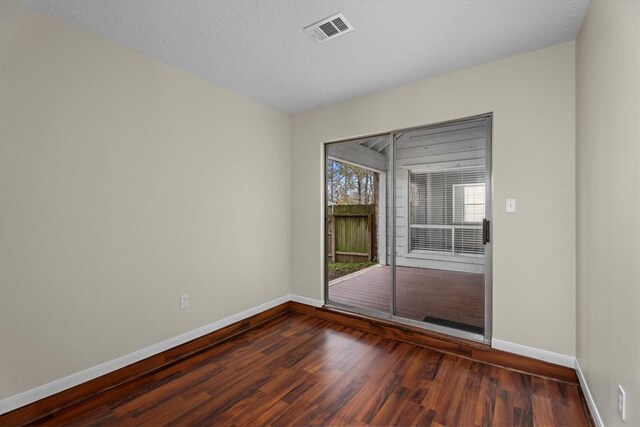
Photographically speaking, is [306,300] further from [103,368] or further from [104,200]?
[104,200]

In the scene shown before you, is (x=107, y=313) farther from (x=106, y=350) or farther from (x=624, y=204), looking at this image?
(x=624, y=204)

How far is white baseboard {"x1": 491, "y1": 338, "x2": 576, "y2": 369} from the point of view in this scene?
86.8 inches

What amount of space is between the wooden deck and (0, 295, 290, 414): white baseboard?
58.5 inches

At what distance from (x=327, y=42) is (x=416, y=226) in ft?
6.54

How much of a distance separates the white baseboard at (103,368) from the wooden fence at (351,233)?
143 centimetres

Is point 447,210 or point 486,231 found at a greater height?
point 447,210

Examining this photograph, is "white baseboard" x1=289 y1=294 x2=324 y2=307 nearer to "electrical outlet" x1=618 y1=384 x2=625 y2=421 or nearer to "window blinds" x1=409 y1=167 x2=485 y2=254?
"window blinds" x1=409 y1=167 x2=485 y2=254

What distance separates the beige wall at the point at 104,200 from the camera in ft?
5.85

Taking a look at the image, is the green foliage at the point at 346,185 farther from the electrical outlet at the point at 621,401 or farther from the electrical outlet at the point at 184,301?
the electrical outlet at the point at 621,401

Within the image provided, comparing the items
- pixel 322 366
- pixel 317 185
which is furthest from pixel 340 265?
pixel 322 366

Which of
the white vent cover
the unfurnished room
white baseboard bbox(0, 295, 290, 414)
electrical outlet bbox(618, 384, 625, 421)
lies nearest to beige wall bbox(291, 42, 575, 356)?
the unfurnished room

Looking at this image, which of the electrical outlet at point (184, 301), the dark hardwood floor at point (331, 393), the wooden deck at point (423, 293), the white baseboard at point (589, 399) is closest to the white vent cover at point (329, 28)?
the wooden deck at point (423, 293)

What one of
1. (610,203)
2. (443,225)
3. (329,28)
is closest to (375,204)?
(443,225)

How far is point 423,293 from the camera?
3344 millimetres
